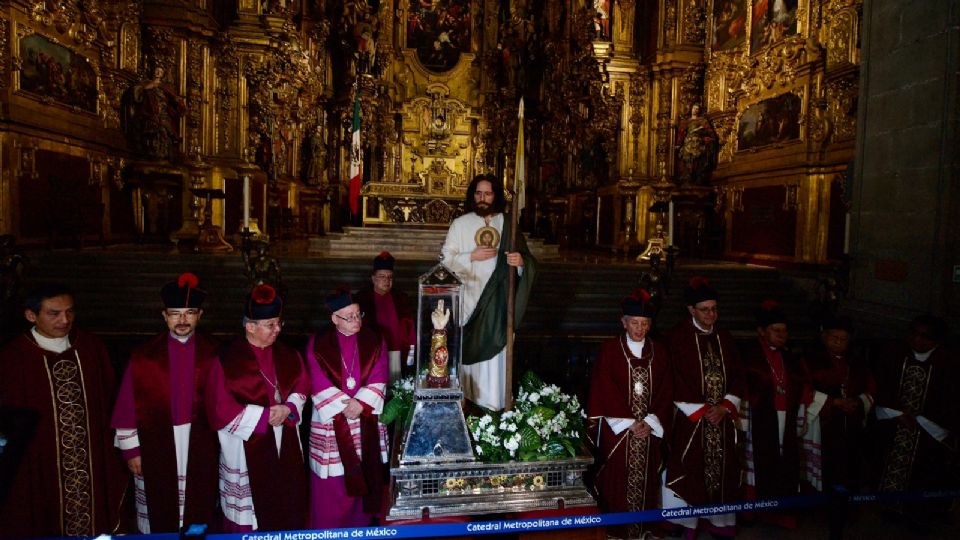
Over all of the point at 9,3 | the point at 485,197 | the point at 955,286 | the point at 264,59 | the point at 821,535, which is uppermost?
the point at 264,59

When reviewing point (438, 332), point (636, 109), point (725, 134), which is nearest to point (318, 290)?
point (438, 332)

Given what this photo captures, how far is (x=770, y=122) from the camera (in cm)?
1227

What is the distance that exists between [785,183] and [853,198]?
534 centimetres

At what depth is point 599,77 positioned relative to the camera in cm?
1702

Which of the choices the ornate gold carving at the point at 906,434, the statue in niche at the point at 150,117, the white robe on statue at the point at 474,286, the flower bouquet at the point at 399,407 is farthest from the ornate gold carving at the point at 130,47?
the ornate gold carving at the point at 906,434

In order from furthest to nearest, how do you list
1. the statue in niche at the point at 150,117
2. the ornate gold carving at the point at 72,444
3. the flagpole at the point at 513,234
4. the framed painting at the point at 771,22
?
1. the statue in niche at the point at 150,117
2. the framed painting at the point at 771,22
3. the flagpole at the point at 513,234
4. the ornate gold carving at the point at 72,444

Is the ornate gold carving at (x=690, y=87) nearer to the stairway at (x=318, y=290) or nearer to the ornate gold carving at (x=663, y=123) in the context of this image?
the ornate gold carving at (x=663, y=123)

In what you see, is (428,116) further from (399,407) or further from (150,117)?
(399,407)

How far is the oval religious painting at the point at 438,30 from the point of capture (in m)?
22.1

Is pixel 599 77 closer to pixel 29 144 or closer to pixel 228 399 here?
pixel 29 144

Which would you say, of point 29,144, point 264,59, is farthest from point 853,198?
point 264,59

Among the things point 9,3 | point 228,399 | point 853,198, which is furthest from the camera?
point 9,3

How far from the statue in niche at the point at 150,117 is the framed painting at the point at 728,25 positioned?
14.1m

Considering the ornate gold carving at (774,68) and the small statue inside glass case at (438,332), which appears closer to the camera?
the small statue inside glass case at (438,332)
